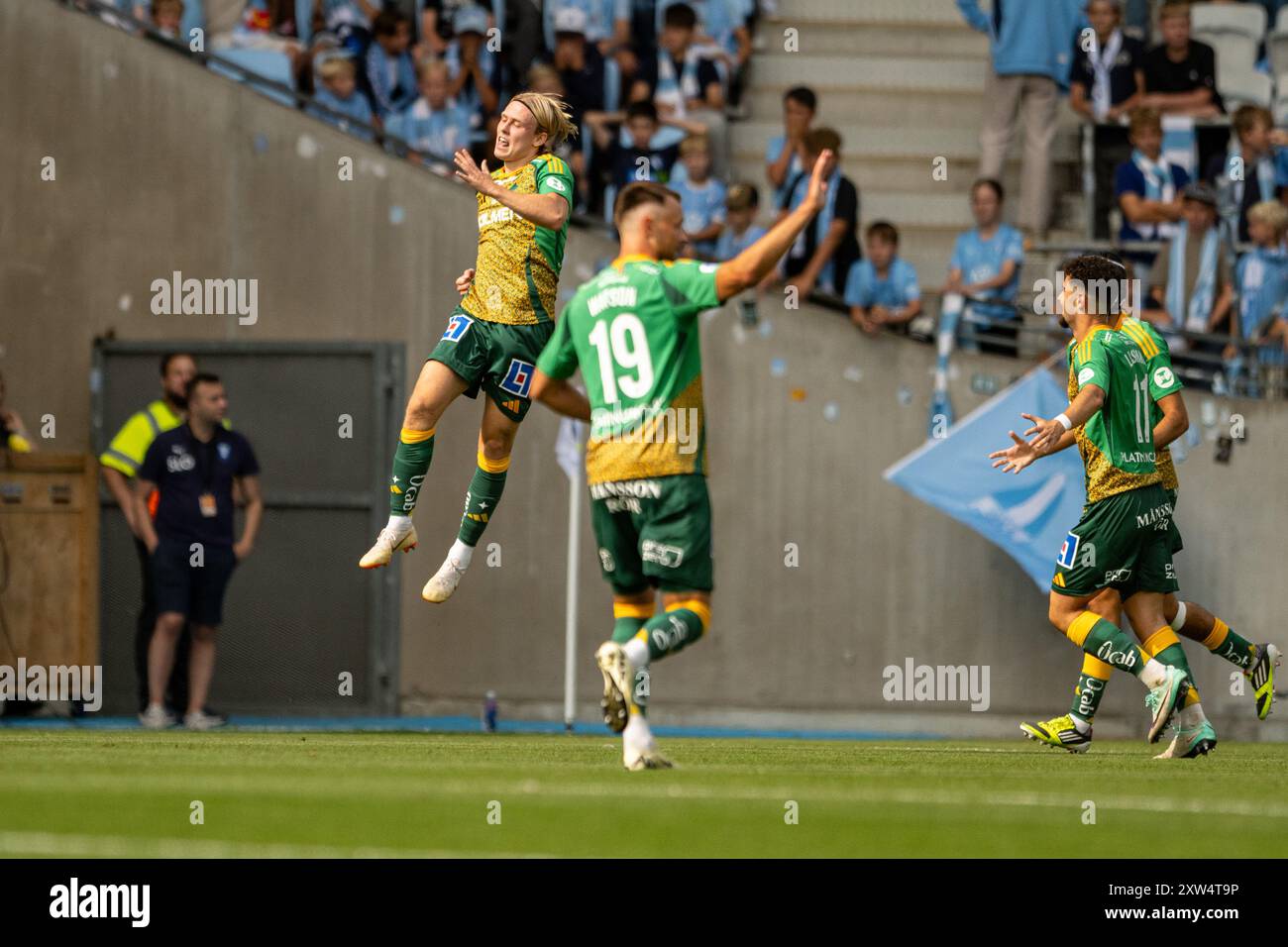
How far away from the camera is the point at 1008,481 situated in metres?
15.7

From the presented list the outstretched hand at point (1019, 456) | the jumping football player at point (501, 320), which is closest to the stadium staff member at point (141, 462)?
the jumping football player at point (501, 320)

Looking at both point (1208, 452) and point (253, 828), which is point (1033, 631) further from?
point (253, 828)

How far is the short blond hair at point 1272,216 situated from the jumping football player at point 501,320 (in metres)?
7.24

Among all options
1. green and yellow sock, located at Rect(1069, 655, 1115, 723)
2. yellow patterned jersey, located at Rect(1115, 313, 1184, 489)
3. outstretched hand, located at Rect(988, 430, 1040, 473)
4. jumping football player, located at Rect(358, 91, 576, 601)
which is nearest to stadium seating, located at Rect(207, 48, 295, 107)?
jumping football player, located at Rect(358, 91, 576, 601)

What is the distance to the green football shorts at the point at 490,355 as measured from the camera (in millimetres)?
10938

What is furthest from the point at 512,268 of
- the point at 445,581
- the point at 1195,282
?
the point at 1195,282

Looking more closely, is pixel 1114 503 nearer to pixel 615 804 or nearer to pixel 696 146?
pixel 615 804

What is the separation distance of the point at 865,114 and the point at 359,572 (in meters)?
6.61

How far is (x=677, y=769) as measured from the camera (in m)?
8.77

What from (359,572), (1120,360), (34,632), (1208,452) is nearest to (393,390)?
(359,572)

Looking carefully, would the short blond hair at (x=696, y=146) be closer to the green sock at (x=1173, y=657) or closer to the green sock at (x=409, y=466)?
the green sock at (x=409, y=466)

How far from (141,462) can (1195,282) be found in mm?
8251

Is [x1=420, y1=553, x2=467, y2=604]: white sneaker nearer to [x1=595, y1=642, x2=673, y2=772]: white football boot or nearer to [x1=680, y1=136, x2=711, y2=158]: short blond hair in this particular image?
[x1=595, y1=642, x2=673, y2=772]: white football boot

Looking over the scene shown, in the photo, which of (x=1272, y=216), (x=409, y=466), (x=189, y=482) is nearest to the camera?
(x=409, y=466)
